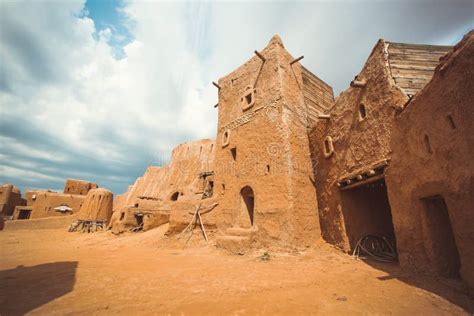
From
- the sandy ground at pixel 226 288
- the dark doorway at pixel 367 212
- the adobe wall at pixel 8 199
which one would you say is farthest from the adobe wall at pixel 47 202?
the dark doorway at pixel 367 212

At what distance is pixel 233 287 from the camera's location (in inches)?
200

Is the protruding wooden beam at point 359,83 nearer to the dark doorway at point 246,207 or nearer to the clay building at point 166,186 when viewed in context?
Answer: the dark doorway at point 246,207

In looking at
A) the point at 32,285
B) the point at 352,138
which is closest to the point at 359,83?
the point at 352,138

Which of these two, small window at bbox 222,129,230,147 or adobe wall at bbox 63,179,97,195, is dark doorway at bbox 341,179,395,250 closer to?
small window at bbox 222,129,230,147

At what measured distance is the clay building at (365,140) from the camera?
23.6 feet

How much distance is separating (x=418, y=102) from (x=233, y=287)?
682cm

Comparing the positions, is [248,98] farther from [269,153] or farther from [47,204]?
[47,204]

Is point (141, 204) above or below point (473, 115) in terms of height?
below

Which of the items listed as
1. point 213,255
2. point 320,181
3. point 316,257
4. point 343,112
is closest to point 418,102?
point 343,112

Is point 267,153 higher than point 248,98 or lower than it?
lower

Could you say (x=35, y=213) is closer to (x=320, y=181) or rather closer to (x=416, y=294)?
(x=320, y=181)

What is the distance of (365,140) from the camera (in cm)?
788

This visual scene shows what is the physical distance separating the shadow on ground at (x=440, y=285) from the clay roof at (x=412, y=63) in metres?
5.51

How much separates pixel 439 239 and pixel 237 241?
6.61 m
